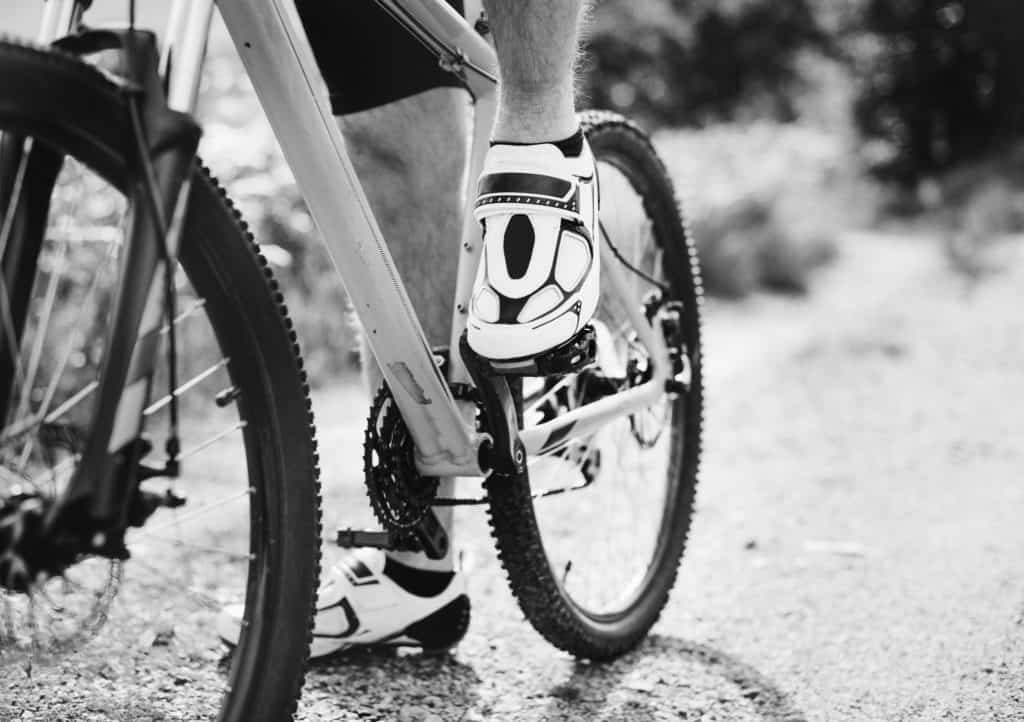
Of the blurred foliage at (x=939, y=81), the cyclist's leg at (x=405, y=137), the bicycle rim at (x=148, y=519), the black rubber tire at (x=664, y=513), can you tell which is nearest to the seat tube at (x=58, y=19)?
the bicycle rim at (x=148, y=519)

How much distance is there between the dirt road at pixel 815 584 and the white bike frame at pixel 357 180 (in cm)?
44

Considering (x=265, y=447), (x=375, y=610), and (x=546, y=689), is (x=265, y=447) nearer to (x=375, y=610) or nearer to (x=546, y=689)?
(x=375, y=610)

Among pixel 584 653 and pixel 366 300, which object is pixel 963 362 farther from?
pixel 366 300

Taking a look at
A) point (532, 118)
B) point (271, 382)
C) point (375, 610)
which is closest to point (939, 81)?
point (375, 610)

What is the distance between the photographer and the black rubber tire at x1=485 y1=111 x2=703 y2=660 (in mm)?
1688

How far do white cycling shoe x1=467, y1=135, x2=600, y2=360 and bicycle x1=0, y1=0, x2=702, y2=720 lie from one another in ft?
0.23

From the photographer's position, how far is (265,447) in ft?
3.99

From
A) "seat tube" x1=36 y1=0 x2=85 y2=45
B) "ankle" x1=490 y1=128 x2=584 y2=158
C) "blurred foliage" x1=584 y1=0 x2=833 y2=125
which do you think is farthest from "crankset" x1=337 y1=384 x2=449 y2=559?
"blurred foliage" x1=584 y1=0 x2=833 y2=125

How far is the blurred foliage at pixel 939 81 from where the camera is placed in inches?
526

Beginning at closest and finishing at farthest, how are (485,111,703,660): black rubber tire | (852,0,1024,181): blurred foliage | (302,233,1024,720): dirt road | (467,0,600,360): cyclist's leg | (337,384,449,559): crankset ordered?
(467,0,600,360): cyclist's leg, (337,384,449,559): crankset, (485,111,703,660): black rubber tire, (302,233,1024,720): dirt road, (852,0,1024,181): blurred foliage

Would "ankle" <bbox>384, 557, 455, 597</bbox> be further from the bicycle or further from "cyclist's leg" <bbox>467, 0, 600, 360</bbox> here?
"cyclist's leg" <bbox>467, 0, 600, 360</bbox>

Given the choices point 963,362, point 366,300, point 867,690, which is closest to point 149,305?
point 366,300

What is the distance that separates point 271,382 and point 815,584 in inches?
58.0

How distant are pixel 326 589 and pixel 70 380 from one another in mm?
1750
